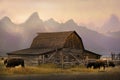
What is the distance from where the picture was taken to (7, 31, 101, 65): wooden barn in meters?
11.6

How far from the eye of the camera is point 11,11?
11.2 meters

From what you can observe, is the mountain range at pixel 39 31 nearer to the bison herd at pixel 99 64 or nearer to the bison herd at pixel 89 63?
the bison herd at pixel 89 63

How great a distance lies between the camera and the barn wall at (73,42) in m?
12.0

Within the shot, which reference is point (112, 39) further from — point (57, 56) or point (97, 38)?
point (57, 56)

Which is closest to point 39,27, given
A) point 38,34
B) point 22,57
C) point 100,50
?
point 38,34

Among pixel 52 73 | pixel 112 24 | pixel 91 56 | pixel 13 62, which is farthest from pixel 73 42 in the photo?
pixel 13 62

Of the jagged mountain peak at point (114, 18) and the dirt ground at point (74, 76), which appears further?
the jagged mountain peak at point (114, 18)

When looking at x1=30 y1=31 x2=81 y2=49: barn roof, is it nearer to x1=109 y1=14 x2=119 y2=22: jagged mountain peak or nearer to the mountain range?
the mountain range

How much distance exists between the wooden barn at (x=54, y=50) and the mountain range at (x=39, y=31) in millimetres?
150

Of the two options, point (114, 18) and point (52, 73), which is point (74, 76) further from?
point (114, 18)

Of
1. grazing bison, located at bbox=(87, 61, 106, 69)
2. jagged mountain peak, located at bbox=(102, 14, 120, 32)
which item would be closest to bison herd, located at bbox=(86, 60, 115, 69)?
grazing bison, located at bbox=(87, 61, 106, 69)

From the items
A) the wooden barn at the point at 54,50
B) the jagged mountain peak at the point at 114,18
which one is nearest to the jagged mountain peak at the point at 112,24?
the jagged mountain peak at the point at 114,18

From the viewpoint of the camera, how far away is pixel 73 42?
496 inches

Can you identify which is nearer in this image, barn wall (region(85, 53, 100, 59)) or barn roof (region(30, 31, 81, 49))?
barn roof (region(30, 31, 81, 49))
